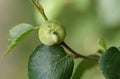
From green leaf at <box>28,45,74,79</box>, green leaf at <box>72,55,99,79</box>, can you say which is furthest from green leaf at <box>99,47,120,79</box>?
green leaf at <box>72,55,99,79</box>

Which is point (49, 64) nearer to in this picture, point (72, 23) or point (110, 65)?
point (110, 65)

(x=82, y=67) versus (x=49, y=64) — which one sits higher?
(x=49, y=64)

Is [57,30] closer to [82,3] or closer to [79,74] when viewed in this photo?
[79,74]

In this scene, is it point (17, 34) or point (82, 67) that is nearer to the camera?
point (17, 34)

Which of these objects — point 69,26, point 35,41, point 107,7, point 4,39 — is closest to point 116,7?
point 107,7

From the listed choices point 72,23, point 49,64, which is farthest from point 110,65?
point 72,23

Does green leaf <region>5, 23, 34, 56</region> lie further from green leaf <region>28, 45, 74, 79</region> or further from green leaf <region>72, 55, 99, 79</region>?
green leaf <region>72, 55, 99, 79</region>

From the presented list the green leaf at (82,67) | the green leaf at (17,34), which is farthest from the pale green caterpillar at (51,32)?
the green leaf at (82,67)
